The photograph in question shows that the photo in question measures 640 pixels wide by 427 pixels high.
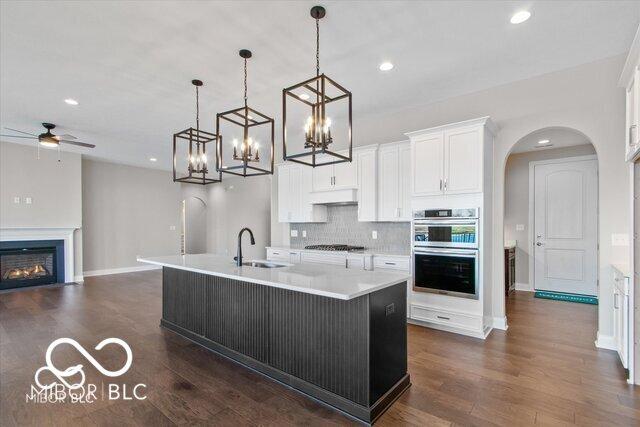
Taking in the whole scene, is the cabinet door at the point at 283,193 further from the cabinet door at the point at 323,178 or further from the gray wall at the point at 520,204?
the gray wall at the point at 520,204

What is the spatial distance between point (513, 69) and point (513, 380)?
124 inches

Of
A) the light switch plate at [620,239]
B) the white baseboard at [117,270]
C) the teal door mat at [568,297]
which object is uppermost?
the light switch plate at [620,239]

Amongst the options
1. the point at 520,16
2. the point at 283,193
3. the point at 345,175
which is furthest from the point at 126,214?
the point at 520,16

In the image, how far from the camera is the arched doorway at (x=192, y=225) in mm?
10930

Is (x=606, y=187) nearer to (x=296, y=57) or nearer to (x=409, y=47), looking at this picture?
(x=409, y=47)

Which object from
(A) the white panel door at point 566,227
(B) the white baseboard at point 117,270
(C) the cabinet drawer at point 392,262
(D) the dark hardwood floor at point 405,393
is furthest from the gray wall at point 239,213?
(A) the white panel door at point 566,227

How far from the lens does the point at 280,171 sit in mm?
5816

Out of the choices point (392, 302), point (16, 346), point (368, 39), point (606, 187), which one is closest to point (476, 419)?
point (392, 302)

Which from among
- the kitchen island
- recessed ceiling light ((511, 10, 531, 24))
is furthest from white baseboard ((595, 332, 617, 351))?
recessed ceiling light ((511, 10, 531, 24))

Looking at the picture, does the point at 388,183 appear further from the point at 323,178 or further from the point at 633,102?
the point at 633,102

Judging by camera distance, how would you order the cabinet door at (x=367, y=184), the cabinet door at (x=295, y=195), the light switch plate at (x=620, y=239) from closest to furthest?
1. the light switch plate at (x=620, y=239)
2. the cabinet door at (x=367, y=184)
3. the cabinet door at (x=295, y=195)

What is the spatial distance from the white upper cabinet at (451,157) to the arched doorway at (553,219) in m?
1.81

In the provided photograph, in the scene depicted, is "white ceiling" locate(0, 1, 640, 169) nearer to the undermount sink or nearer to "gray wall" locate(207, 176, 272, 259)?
the undermount sink

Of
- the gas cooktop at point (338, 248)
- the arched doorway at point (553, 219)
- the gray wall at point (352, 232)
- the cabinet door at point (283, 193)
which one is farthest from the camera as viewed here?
the cabinet door at point (283, 193)
